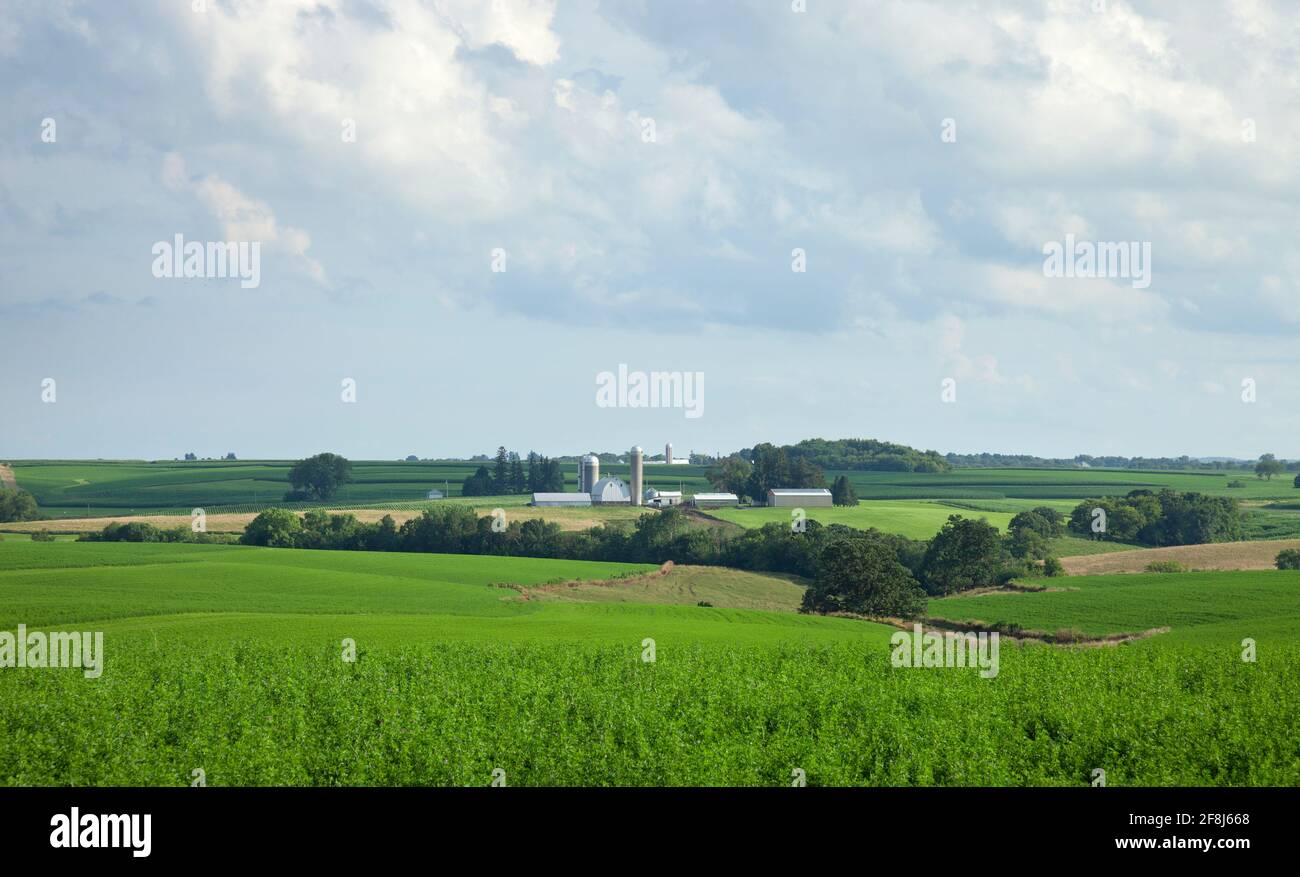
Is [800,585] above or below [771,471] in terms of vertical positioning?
below

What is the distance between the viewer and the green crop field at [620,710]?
24.4 metres

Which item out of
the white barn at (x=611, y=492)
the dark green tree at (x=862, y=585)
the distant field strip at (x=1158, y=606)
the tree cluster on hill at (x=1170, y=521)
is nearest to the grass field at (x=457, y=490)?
the white barn at (x=611, y=492)

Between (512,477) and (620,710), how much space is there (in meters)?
162

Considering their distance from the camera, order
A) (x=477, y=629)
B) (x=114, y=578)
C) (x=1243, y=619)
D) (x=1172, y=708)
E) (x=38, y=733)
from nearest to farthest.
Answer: (x=38, y=733) < (x=1172, y=708) < (x=477, y=629) < (x=1243, y=619) < (x=114, y=578)

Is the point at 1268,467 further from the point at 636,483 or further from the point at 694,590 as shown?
the point at 694,590

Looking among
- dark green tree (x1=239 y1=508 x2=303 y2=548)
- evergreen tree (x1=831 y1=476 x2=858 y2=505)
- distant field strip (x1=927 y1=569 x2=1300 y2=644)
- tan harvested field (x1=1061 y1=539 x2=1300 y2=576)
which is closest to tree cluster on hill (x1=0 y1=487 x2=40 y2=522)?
dark green tree (x1=239 y1=508 x2=303 y2=548)

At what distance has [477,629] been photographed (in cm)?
5416

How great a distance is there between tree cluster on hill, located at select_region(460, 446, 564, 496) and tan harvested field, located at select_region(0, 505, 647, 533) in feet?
112

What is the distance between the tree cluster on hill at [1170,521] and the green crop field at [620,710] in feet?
234

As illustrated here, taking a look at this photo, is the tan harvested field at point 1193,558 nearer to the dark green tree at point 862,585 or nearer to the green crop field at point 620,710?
the dark green tree at point 862,585

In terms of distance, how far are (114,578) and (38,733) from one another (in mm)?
56992

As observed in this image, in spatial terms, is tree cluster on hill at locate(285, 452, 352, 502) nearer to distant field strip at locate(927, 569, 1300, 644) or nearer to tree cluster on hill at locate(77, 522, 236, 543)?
tree cluster on hill at locate(77, 522, 236, 543)
